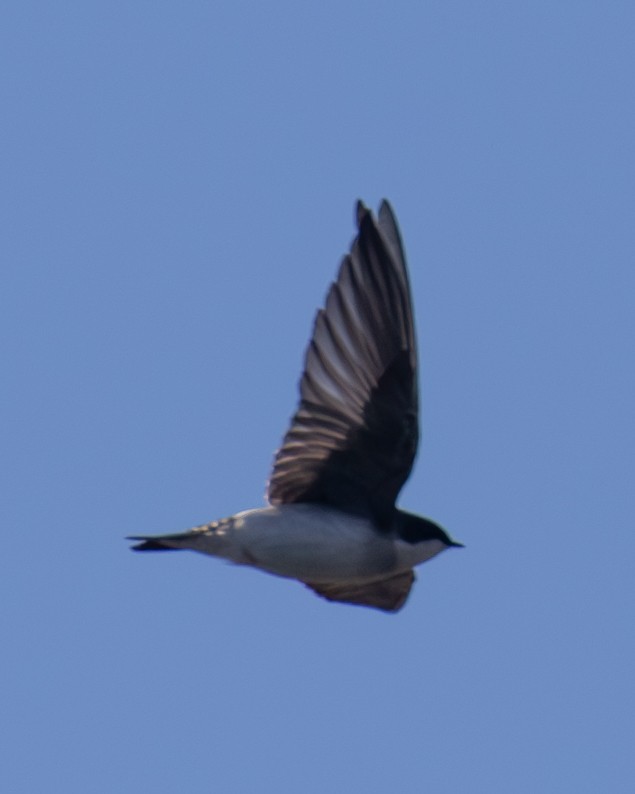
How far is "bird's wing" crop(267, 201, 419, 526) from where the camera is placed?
849 centimetres

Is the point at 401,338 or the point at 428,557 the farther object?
the point at 428,557

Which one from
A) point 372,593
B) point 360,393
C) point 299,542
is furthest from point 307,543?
point 372,593

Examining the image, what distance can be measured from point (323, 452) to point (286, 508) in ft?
0.96

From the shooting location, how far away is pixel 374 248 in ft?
27.7

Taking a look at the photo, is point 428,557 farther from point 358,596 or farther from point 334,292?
point 334,292

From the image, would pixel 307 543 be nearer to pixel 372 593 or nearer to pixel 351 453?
pixel 351 453

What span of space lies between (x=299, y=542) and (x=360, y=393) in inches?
25.8

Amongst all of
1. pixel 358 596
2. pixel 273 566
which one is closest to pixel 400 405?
pixel 273 566

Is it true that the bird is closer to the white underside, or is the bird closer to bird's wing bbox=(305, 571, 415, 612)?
the white underside

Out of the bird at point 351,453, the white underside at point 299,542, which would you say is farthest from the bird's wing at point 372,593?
the white underside at point 299,542

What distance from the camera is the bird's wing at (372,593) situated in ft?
32.3

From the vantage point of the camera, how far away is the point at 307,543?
8844 millimetres

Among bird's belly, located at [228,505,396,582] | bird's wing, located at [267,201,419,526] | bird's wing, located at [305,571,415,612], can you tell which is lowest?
bird's wing, located at [305,571,415,612]

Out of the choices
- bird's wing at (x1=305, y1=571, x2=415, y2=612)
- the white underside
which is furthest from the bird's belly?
bird's wing at (x1=305, y1=571, x2=415, y2=612)
